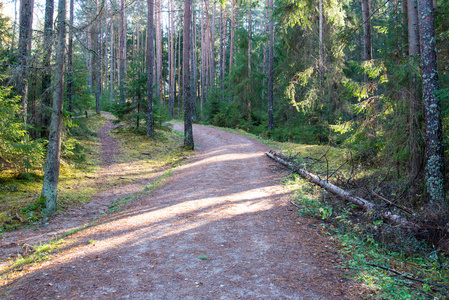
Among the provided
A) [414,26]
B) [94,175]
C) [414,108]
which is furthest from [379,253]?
[94,175]

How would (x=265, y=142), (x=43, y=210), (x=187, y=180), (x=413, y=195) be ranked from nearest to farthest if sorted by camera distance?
(x=413, y=195)
(x=43, y=210)
(x=187, y=180)
(x=265, y=142)

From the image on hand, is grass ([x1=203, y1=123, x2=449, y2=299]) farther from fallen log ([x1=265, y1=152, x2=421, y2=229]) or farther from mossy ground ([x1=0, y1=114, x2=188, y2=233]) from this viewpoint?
mossy ground ([x1=0, y1=114, x2=188, y2=233])

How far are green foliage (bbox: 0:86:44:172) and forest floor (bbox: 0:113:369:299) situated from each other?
2.13 m

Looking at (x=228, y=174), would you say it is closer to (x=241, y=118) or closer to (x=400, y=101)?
(x=400, y=101)

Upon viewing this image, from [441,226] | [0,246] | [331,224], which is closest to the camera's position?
[441,226]

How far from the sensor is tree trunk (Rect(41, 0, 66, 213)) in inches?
299

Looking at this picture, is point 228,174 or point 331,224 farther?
point 228,174

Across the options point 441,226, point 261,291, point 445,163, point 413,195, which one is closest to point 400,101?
→ point 445,163

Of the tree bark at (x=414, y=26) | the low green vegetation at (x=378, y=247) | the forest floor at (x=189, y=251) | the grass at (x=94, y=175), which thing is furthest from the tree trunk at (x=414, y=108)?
the grass at (x=94, y=175)

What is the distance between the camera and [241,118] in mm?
26328

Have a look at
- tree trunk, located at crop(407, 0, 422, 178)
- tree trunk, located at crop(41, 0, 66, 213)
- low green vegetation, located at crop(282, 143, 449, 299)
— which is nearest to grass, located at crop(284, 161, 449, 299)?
low green vegetation, located at crop(282, 143, 449, 299)

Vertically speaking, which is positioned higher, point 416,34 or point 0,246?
point 416,34

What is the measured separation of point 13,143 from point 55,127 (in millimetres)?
1384

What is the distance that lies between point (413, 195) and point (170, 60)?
3468 centimetres
